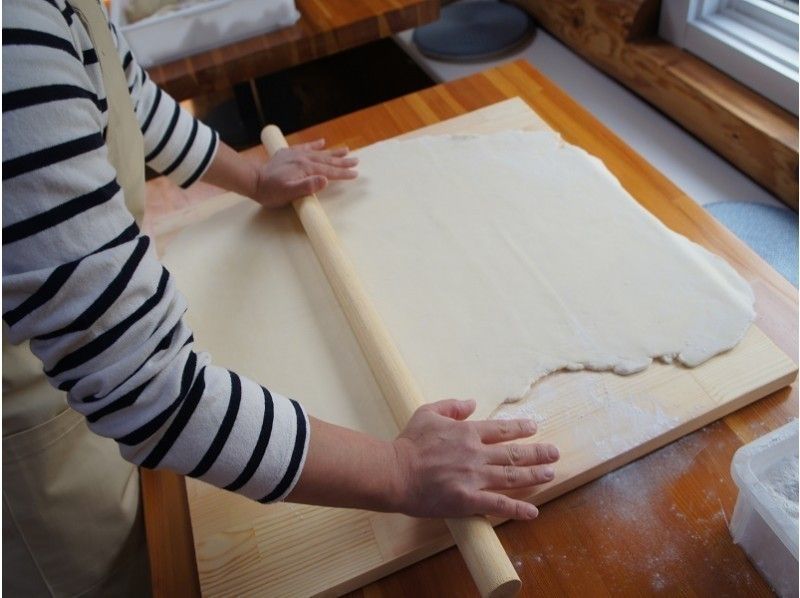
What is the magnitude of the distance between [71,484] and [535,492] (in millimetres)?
452

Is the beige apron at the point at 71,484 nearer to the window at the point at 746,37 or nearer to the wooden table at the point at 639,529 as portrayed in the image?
the wooden table at the point at 639,529

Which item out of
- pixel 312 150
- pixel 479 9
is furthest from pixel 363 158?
pixel 479 9

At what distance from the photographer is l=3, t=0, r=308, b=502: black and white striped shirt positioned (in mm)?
414

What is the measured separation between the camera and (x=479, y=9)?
5.53ft

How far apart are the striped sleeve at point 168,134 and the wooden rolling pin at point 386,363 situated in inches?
5.4

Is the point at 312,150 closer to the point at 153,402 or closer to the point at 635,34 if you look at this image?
the point at 153,402

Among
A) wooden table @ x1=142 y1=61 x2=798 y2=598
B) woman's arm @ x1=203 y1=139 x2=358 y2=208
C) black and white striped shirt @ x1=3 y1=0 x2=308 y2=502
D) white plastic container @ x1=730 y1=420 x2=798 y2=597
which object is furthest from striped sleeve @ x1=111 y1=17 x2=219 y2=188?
white plastic container @ x1=730 y1=420 x2=798 y2=597

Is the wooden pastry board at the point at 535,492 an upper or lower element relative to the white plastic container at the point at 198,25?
lower

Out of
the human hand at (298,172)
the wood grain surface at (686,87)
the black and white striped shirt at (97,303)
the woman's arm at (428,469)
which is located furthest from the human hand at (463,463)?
the wood grain surface at (686,87)

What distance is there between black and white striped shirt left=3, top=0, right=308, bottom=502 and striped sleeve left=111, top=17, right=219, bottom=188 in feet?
0.98

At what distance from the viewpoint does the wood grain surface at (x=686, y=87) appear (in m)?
1.02

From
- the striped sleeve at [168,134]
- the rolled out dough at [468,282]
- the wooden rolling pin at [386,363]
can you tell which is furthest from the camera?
the striped sleeve at [168,134]

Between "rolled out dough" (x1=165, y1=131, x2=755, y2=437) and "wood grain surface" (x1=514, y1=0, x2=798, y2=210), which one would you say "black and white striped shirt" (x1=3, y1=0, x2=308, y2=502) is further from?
"wood grain surface" (x1=514, y1=0, x2=798, y2=210)

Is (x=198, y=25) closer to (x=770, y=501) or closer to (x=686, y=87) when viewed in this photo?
(x=686, y=87)
